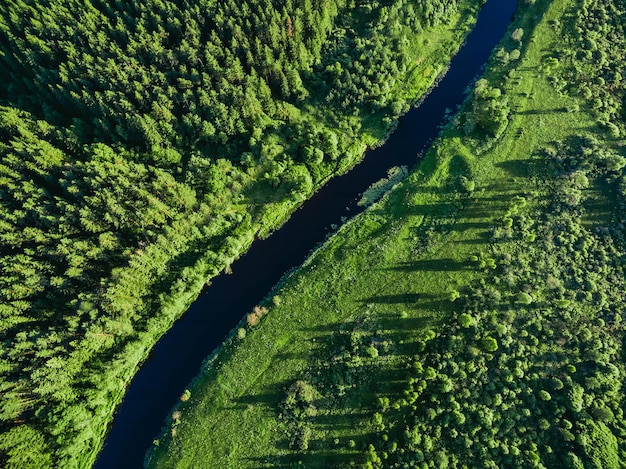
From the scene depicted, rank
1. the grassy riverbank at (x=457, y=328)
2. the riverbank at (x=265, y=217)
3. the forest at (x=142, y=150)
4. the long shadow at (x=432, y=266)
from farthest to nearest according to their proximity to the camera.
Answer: the long shadow at (x=432, y=266) → the riverbank at (x=265, y=217) → the forest at (x=142, y=150) → the grassy riverbank at (x=457, y=328)

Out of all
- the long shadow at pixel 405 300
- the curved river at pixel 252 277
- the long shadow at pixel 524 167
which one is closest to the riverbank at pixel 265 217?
the curved river at pixel 252 277

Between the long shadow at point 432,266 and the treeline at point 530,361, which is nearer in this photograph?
the treeline at point 530,361

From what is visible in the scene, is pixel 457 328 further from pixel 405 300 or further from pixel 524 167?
pixel 524 167

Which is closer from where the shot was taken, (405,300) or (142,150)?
(405,300)

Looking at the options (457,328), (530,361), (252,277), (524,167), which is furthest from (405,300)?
(524,167)

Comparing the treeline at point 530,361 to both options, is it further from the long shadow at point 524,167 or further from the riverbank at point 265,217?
the riverbank at point 265,217

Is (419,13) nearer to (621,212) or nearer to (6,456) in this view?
(621,212)

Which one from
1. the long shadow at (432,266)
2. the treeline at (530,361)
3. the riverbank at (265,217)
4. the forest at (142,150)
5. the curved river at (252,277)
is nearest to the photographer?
the treeline at (530,361)

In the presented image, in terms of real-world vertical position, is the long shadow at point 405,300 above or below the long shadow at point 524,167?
below
